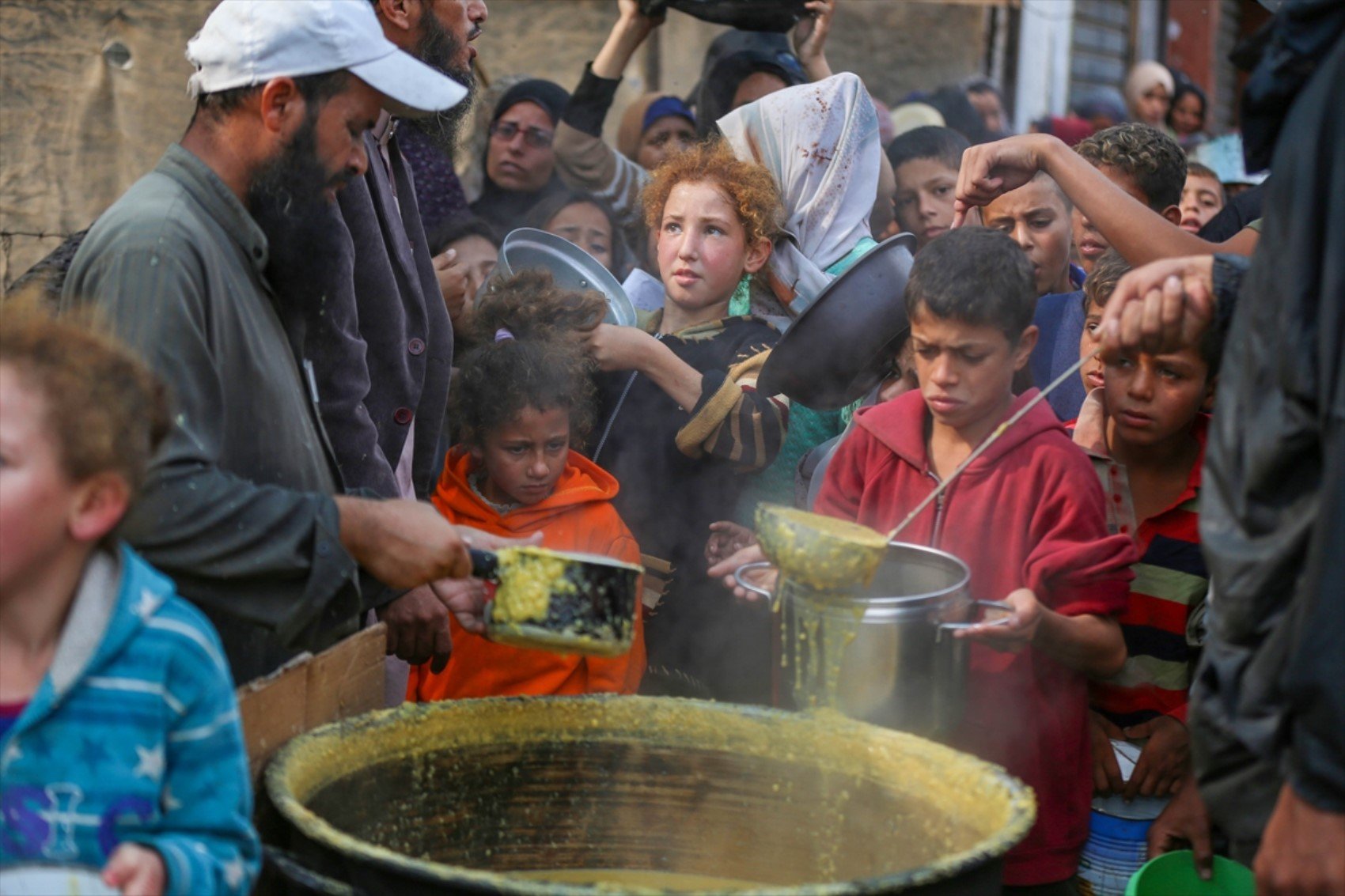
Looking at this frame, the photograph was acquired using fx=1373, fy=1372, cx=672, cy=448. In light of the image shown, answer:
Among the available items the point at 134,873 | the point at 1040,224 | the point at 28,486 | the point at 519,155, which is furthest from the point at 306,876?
the point at 519,155

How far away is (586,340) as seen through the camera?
3908mm

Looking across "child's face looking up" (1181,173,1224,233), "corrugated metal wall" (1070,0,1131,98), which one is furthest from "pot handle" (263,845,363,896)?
"corrugated metal wall" (1070,0,1131,98)

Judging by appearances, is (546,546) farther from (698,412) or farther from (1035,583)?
(1035,583)

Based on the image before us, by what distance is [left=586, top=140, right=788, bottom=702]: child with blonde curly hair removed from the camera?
3902mm

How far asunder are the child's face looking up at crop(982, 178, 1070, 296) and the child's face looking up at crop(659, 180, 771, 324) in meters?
0.78

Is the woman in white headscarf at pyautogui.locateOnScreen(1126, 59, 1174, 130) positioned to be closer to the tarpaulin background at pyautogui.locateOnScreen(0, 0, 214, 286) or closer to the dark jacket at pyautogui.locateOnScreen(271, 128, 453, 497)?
the tarpaulin background at pyautogui.locateOnScreen(0, 0, 214, 286)

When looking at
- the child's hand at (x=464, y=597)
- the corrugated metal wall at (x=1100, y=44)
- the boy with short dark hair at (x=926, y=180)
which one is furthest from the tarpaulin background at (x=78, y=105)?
the corrugated metal wall at (x=1100, y=44)

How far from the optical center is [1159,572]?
3.06 metres

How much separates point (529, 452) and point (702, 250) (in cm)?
87

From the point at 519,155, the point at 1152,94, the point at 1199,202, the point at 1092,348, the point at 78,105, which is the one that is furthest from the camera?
the point at 1152,94

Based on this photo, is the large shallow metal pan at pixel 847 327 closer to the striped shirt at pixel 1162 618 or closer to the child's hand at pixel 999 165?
the child's hand at pixel 999 165

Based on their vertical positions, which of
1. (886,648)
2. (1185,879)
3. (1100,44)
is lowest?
(1185,879)

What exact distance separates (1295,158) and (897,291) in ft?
5.43

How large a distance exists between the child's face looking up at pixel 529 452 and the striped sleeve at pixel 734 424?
356 mm
